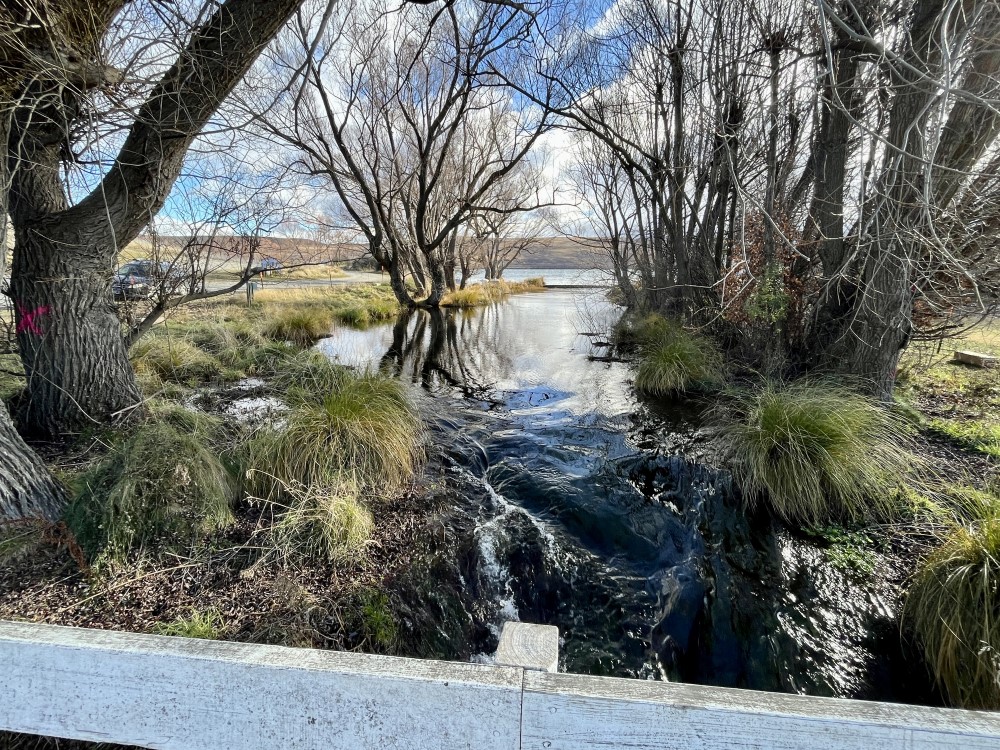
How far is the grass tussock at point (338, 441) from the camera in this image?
3387 millimetres

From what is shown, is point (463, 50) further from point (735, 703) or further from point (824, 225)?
point (735, 703)

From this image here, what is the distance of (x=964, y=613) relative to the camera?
221 cm

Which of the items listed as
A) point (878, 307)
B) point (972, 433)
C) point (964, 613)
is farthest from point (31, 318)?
point (972, 433)

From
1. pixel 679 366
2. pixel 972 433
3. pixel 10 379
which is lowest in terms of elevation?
pixel 972 433

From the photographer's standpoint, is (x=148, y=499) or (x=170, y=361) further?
(x=170, y=361)

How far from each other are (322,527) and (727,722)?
7.80 feet

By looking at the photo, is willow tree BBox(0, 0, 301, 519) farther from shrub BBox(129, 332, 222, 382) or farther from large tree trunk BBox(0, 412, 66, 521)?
shrub BBox(129, 332, 222, 382)

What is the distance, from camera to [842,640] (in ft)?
8.54

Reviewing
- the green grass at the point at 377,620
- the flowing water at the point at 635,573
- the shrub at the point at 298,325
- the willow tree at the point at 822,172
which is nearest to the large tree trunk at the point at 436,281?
the shrub at the point at 298,325

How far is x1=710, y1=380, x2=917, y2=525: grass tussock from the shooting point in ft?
11.4

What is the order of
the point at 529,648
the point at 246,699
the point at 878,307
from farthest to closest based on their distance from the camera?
the point at 878,307
the point at 529,648
the point at 246,699


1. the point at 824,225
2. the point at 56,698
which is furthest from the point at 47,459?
the point at 824,225

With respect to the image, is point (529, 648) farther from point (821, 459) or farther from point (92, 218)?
point (92, 218)

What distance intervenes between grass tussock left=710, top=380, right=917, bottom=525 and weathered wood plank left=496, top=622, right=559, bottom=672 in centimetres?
289
